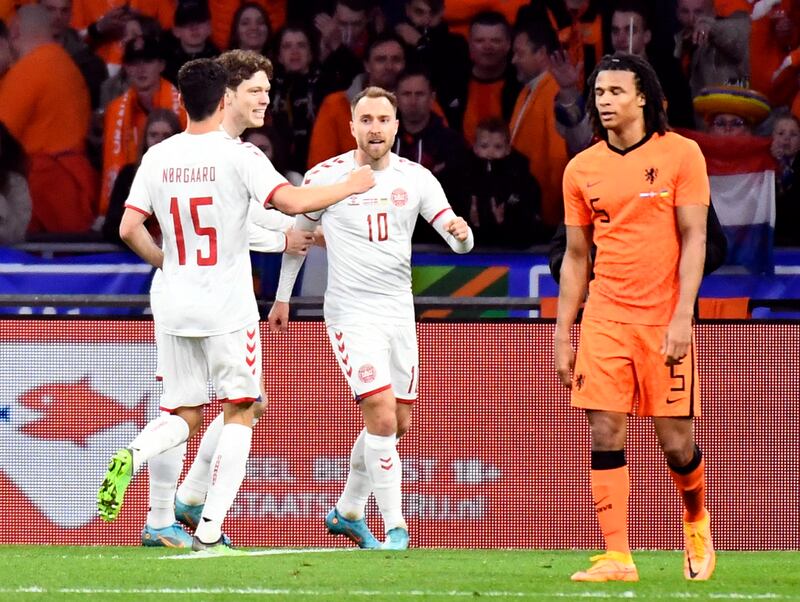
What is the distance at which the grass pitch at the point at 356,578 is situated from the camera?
556 centimetres

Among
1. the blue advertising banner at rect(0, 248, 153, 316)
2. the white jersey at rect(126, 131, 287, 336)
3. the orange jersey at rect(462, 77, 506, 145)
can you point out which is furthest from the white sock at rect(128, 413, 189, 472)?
the orange jersey at rect(462, 77, 506, 145)

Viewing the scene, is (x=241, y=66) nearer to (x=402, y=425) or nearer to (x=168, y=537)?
(x=402, y=425)

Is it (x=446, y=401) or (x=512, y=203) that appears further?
(x=512, y=203)

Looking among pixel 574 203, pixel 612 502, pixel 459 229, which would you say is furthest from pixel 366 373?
pixel 612 502

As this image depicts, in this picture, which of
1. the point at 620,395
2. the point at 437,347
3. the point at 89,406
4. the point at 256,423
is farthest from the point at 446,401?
the point at 620,395

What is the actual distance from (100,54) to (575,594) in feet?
23.8

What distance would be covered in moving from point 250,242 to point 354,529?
159 centimetres

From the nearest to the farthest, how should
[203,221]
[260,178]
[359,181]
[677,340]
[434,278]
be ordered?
[677,340] → [359,181] → [260,178] → [203,221] → [434,278]

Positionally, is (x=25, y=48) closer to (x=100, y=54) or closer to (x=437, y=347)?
(x=100, y=54)

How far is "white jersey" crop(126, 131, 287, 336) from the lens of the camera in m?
7.14

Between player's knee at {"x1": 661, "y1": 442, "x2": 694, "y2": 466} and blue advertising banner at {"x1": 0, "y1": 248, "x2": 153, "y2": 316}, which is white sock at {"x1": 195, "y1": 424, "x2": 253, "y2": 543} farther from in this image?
blue advertising banner at {"x1": 0, "y1": 248, "x2": 153, "y2": 316}

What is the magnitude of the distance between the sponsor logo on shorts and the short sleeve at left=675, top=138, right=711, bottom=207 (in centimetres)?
249

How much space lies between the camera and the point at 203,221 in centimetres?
717

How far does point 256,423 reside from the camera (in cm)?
929
